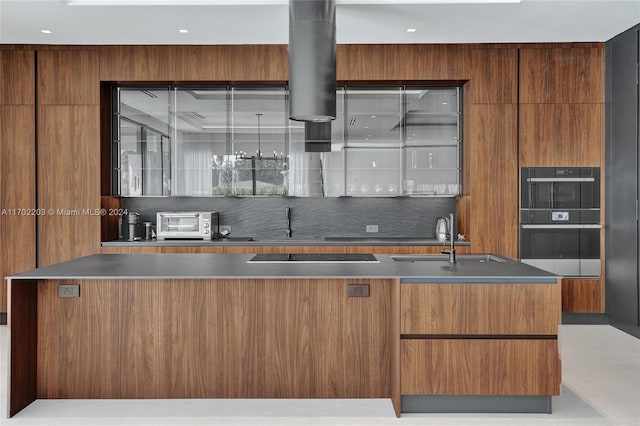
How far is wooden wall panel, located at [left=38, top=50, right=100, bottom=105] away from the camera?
5461 millimetres

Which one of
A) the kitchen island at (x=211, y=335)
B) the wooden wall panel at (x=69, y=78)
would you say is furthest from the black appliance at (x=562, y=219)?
the wooden wall panel at (x=69, y=78)

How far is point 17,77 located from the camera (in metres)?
5.46

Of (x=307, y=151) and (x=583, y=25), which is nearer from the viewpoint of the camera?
(x=583, y=25)

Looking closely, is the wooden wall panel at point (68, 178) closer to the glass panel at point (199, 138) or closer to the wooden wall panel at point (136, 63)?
the wooden wall panel at point (136, 63)

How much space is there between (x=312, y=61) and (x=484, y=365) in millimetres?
2171

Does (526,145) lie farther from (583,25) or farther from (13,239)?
(13,239)

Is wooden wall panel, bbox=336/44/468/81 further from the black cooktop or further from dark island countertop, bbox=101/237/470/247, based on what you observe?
the black cooktop

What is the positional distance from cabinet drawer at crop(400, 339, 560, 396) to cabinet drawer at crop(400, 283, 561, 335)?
71mm

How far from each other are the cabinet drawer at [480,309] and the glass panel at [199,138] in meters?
3.21

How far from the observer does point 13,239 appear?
550 centimetres

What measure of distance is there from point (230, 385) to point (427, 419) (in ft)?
4.01

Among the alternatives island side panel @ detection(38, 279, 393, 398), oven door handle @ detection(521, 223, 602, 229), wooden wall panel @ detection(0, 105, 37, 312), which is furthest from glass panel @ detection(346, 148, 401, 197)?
wooden wall panel @ detection(0, 105, 37, 312)

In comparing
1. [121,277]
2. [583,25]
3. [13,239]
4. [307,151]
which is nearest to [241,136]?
[307,151]

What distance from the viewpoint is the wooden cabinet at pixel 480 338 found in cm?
306
